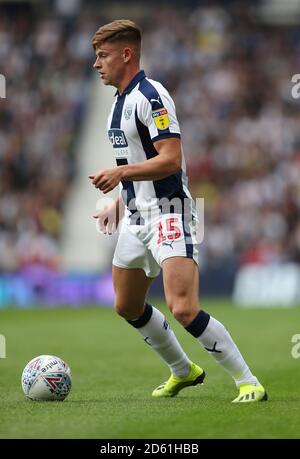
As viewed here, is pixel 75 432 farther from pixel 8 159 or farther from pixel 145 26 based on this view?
pixel 145 26

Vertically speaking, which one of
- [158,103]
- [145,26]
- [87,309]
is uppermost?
[145,26]

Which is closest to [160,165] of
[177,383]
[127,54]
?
[127,54]

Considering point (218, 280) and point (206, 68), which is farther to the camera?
point (206, 68)

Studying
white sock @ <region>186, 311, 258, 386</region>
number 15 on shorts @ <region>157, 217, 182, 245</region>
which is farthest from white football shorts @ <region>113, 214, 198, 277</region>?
white sock @ <region>186, 311, 258, 386</region>

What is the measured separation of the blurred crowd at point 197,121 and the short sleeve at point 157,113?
46.5 feet

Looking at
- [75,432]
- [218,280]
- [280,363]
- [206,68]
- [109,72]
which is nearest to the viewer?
[75,432]

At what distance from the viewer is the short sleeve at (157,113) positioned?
7020 millimetres

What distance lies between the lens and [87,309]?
1944cm

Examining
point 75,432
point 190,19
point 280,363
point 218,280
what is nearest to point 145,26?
point 190,19

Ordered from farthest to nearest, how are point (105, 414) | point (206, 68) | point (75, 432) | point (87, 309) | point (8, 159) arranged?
point (206, 68) → point (8, 159) → point (87, 309) → point (105, 414) → point (75, 432)

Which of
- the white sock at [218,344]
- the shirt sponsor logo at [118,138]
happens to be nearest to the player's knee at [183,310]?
the white sock at [218,344]

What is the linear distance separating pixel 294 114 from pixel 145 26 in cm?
525

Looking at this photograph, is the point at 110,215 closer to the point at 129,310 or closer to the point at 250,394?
the point at 129,310
